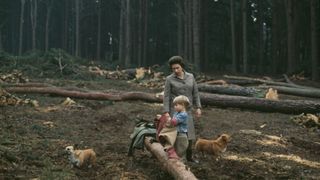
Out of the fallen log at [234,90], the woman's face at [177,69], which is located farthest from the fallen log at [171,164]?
the fallen log at [234,90]

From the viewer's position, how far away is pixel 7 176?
6.44m

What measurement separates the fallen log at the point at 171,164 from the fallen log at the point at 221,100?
7.05 m

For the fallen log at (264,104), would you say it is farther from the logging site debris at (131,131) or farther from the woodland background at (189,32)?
the woodland background at (189,32)

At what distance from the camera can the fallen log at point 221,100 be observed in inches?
539

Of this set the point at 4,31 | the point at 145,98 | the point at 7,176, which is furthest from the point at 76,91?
the point at 4,31

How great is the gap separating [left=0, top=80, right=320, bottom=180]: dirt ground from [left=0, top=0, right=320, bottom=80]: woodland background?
1075cm

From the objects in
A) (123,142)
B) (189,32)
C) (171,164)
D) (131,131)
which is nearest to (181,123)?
(171,164)

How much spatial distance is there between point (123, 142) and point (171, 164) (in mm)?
3133

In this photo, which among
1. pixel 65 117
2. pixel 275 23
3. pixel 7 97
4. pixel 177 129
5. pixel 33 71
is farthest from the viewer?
pixel 275 23

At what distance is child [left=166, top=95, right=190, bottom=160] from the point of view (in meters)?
6.96

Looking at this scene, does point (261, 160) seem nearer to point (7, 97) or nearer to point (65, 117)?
point (65, 117)

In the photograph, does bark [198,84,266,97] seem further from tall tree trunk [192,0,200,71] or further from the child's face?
tall tree trunk [192,0,200,71]

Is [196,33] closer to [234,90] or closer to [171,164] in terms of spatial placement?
[234,90]

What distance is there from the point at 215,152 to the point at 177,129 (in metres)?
1.62
